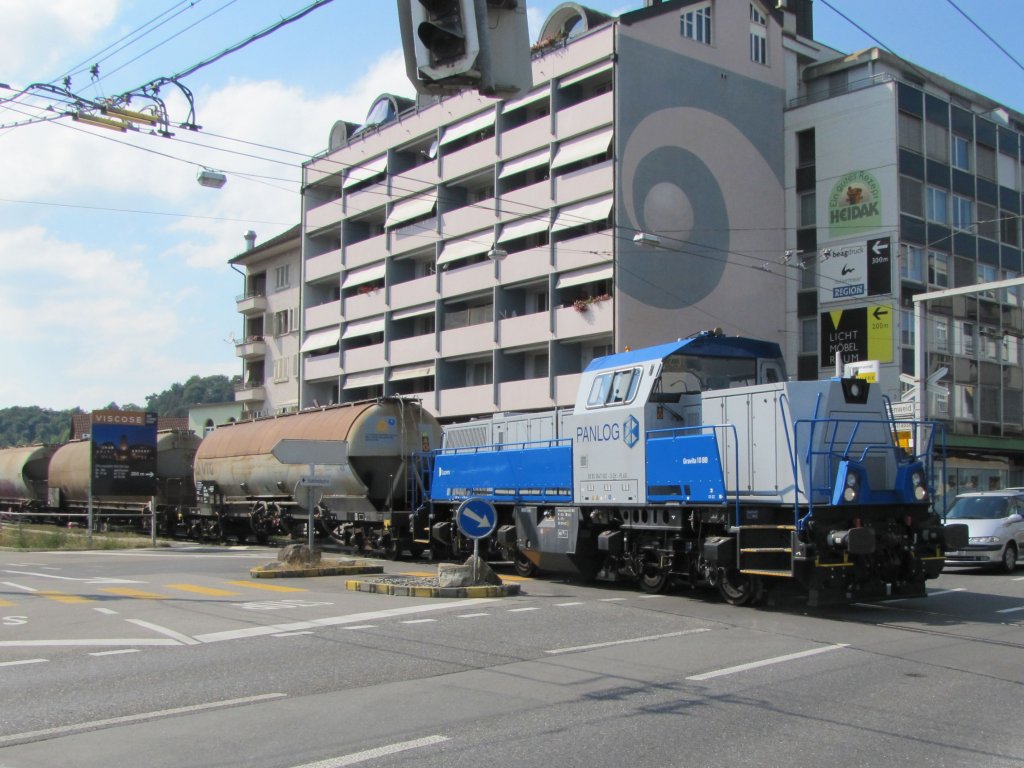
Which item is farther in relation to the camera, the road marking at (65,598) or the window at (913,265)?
the window at (913,265)

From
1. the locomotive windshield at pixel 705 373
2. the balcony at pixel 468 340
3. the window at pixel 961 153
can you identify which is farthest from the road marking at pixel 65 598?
the window at pixel 961 153

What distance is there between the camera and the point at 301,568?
1797cm

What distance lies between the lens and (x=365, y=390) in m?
50.5

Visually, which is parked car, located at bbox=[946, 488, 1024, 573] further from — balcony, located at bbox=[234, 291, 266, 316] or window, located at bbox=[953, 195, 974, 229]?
balcony, located at bbox=[234, 291, 266, 316]

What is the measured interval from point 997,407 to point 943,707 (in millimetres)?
Result: 37590

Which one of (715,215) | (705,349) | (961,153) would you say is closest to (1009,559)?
(705,349)

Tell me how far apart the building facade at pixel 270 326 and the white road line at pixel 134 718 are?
155 ft

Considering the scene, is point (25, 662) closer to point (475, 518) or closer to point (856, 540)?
point (475, 518)

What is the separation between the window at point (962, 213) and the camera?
40.5m

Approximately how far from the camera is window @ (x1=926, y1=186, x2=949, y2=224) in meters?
39.1

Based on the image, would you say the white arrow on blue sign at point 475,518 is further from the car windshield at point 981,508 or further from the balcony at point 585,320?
the balcony at point 585,320

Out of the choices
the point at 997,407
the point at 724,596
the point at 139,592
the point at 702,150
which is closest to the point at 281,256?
the point at 702,150

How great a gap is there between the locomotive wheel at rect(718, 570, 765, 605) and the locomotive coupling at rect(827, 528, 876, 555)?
58.1 inches

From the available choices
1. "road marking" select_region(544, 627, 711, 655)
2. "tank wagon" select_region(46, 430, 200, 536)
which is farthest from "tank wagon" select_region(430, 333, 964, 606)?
"tank wagon" select_region(46, 430, 200, 536)
